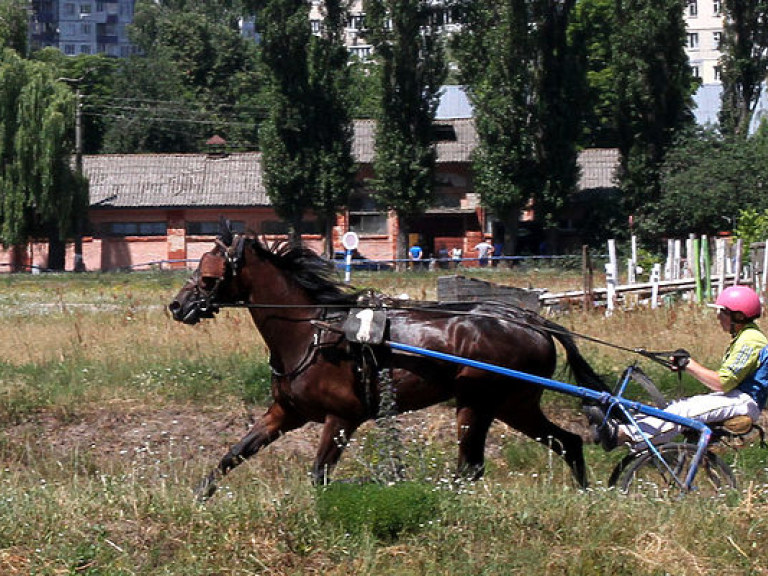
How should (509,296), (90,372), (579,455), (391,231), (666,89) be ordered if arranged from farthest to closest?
(391,231) < (666,89) < (509,296) < (90,372) < (579,455)

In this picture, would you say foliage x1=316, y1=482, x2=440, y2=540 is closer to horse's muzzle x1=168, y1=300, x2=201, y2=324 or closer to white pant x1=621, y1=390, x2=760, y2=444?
white pant x1=621, y1=390, x2=760, y2=444

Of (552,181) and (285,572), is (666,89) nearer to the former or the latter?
(552,181)

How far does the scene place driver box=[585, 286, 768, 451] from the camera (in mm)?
9383

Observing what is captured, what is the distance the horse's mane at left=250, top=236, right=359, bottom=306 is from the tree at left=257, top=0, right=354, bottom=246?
38.4m

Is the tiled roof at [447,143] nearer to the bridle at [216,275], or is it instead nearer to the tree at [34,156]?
the tree at [34,156]

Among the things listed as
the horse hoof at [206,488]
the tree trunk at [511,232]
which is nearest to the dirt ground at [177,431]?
the horse hoof at [206,488]

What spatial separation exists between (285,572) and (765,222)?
25511 millimetres

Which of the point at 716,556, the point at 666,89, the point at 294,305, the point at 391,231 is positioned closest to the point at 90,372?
the point at 294,305

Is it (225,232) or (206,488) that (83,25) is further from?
(206,488)

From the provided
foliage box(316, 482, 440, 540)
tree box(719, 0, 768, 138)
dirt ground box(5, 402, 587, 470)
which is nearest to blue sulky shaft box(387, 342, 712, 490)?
foliage box(316, 482, 440, 540)

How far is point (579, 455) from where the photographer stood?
10.5 metres

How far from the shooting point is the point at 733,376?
9430 millimetres


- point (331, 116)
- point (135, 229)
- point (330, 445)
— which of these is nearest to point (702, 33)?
point (135, 229)

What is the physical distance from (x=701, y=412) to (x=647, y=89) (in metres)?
38.1
